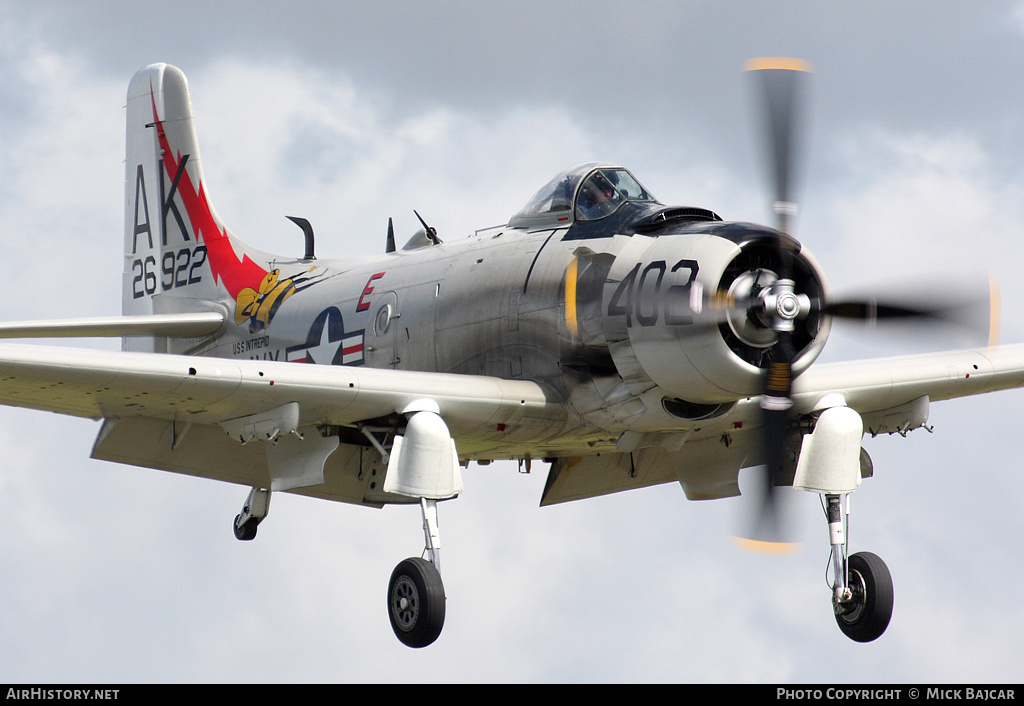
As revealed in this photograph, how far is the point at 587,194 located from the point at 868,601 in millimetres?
4835

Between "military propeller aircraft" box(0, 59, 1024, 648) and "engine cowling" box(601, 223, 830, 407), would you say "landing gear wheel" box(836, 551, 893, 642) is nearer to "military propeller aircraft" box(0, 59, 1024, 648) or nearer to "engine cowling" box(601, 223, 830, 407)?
"military propeller aircraft" box(0, 59, 1024, 648)

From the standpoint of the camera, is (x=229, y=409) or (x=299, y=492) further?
(x=299, y=492)

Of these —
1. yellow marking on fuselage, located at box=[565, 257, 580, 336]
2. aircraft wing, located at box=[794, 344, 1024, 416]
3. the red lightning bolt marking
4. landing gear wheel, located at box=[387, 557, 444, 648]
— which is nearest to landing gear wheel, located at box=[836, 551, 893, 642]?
aircraft wing, located at box=[794, 344, 1024, 416]

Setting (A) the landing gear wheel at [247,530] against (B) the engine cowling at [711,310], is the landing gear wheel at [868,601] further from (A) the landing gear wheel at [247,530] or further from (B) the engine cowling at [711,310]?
(A) the landing gear wheel at [247,530]

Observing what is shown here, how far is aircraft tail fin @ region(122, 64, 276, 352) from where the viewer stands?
18.6m

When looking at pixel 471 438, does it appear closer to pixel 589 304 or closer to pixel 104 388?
pixel 589 304

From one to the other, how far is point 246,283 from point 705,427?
7230mm

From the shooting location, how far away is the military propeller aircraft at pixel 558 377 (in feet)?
37.6

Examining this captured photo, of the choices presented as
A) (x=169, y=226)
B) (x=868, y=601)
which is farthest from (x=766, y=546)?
(x=169, y=226)

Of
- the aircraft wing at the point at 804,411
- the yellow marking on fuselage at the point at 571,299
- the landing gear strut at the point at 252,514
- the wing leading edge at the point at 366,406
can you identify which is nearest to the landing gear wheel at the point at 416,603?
the wing leading edge at the point at 366,406

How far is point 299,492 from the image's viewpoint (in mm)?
14141

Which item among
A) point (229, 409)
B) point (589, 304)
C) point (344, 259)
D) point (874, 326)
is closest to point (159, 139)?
point (344, 259)

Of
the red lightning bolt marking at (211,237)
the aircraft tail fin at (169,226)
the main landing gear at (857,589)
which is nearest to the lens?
the main landing gear at (857,589)

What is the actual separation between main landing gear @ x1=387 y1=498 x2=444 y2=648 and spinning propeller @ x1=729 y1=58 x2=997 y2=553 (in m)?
2.76
